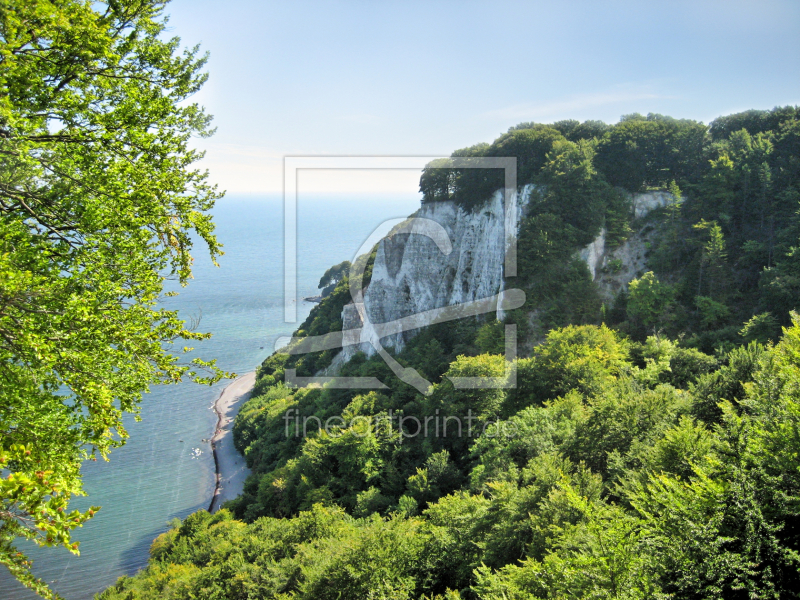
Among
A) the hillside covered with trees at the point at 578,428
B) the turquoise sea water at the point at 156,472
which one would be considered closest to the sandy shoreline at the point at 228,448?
the turquoise sea water at the point at 156,472

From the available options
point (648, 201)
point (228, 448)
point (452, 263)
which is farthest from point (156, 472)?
point (648, 201)

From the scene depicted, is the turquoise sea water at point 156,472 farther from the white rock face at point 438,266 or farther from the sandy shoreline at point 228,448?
the white rock face at point 438,266

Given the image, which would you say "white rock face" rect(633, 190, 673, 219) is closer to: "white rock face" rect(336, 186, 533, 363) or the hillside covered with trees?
the hillside covered with trees

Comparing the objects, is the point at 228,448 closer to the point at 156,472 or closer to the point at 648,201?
the point at 156,472

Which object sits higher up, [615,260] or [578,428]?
[615,260]

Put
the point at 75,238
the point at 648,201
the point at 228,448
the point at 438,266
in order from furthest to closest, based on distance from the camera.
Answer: the point at 228,448
the point at 438,266
the point at 648,201
the point at 75,238

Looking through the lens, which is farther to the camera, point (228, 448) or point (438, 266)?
point (228, 448)
